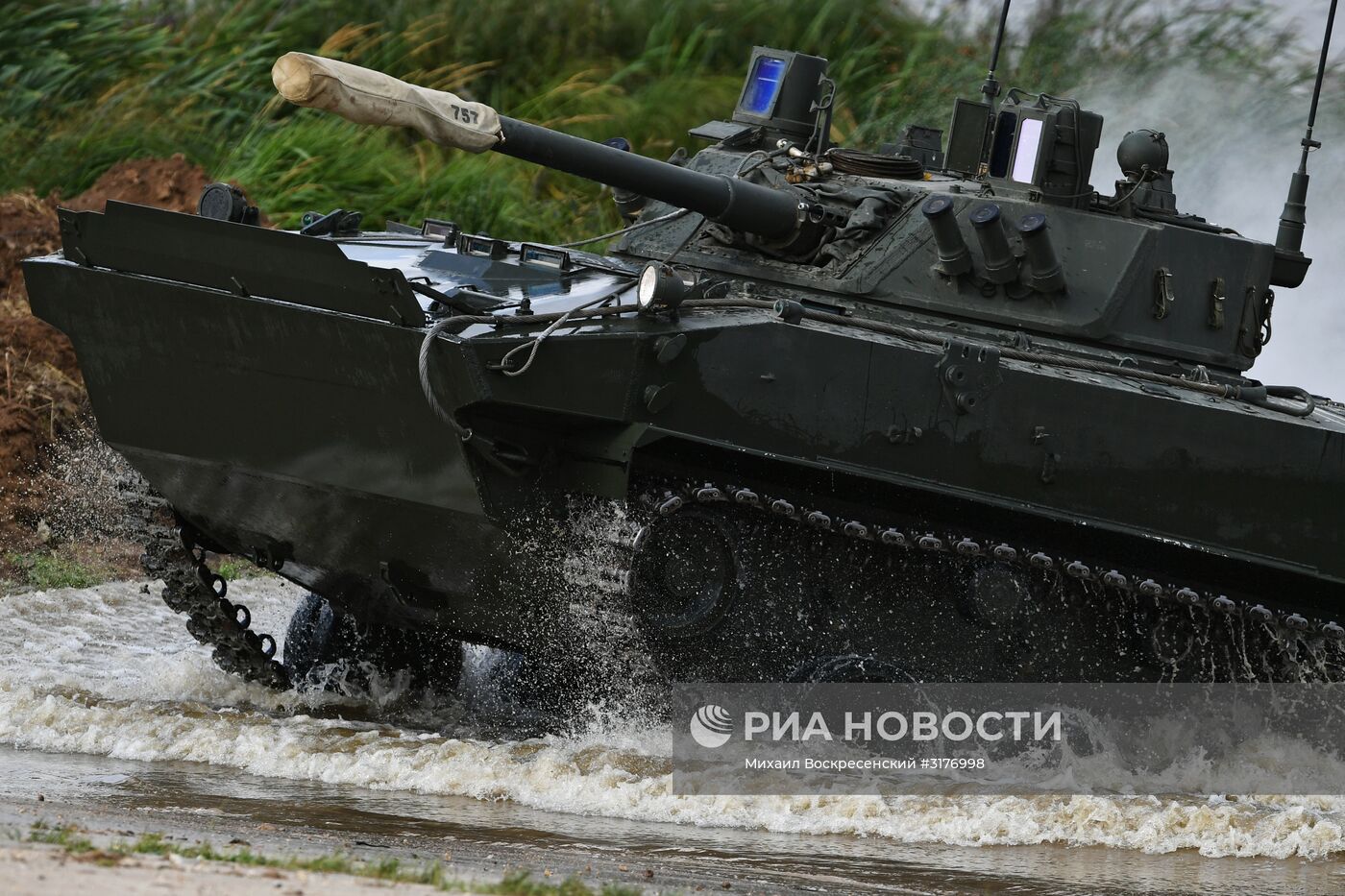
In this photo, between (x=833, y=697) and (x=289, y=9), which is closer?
(x=833, y=697)

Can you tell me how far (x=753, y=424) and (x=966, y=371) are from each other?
3.08ft

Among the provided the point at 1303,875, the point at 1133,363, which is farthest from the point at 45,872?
the point at 1133,363

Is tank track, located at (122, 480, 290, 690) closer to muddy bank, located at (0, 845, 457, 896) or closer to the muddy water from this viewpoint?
the muddy water

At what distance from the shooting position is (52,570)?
12.1 metres

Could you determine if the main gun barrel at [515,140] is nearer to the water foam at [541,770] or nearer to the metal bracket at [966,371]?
the metal bracket at [966,371]

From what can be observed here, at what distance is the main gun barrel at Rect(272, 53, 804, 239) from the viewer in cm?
702

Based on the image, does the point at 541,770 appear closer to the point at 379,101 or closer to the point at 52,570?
the point at 379,101

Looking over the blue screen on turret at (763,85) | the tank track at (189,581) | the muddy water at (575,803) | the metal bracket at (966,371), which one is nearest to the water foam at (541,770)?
the muddy water at (575,803)

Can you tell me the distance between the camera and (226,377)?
26.9 feet

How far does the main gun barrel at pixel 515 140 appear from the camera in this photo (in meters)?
7.02

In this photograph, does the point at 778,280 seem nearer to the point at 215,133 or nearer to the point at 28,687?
the point at 28,687

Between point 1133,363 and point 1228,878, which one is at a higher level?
point 1133,363

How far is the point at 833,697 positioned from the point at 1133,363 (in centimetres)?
207

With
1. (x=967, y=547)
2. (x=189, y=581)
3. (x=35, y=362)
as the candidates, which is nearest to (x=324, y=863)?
(x=967, y=547)
